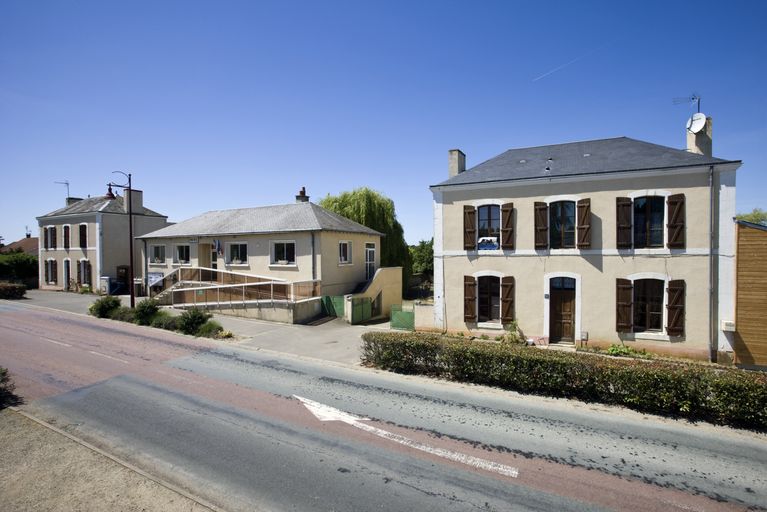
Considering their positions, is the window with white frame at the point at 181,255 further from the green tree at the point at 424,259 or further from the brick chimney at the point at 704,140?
the brick chimney at the point at 704,140

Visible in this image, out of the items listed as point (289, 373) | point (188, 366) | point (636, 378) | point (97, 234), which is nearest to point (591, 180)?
point (636, 378)

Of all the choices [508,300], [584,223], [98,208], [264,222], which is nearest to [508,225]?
[584,223]

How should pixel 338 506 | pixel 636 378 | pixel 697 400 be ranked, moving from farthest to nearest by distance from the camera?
1. pixel 636 378
2. pixel 697 400
3. pixel 338 506

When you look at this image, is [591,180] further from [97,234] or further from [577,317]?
[97,234]

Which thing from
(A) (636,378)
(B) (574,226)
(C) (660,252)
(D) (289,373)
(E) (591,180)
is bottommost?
(D) (289,373)

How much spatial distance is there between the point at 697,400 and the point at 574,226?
8.46 meters

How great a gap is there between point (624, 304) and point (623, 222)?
3236mm

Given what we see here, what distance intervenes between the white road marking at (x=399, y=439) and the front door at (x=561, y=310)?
1079 centimetres

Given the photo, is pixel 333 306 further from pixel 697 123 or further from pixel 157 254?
pixel 697 123

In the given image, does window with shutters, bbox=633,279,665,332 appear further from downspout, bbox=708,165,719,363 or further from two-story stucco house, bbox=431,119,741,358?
downspout, bbox=708,165,719,363

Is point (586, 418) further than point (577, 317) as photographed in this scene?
No

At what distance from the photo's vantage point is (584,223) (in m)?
15.3

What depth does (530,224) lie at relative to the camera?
1628cm

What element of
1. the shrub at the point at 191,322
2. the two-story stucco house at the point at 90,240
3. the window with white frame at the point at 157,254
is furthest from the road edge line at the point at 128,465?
the two-story stucco house at the point at 90,240
